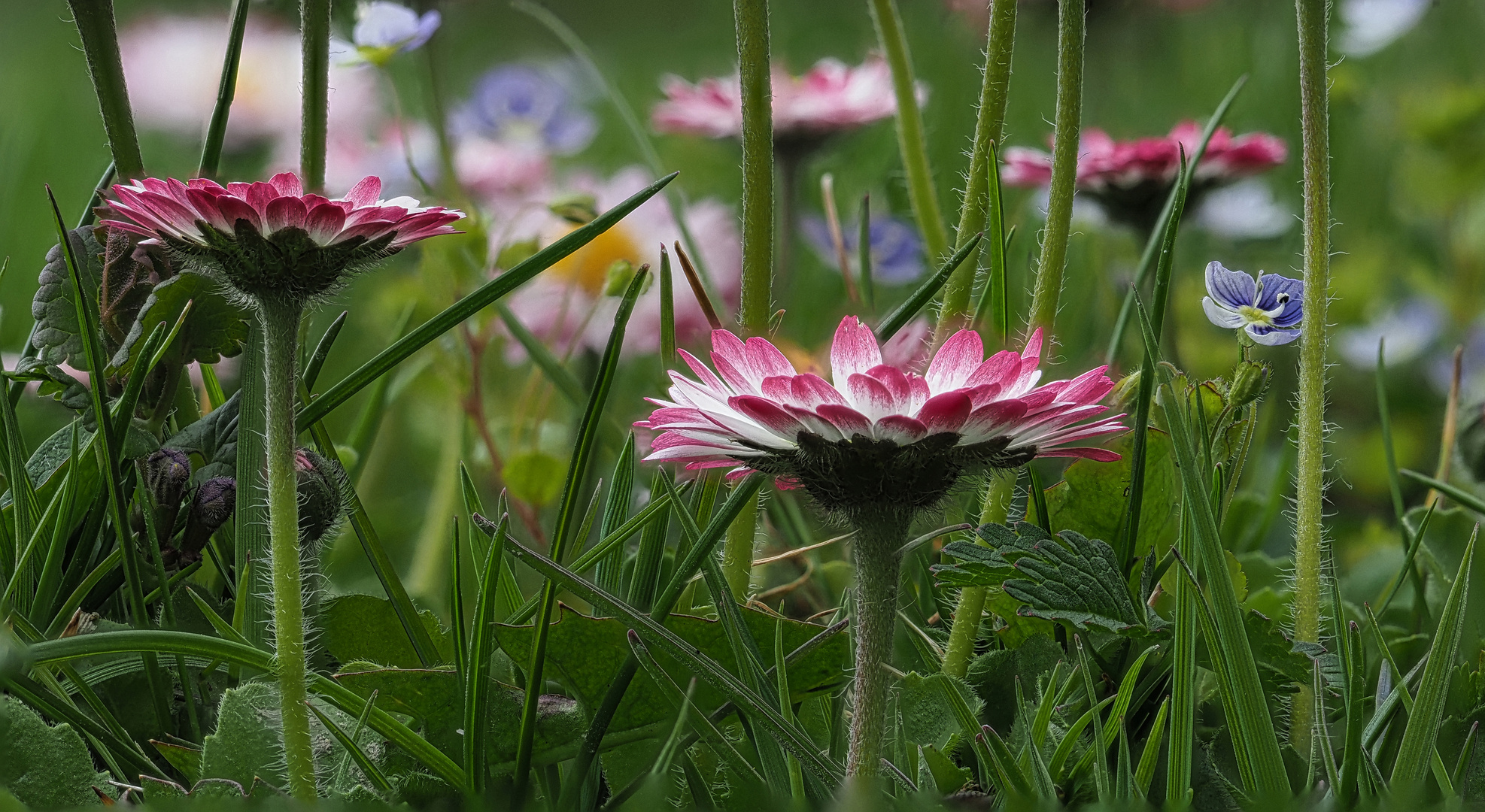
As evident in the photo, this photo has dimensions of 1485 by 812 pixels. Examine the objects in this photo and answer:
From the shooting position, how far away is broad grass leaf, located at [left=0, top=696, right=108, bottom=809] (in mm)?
422

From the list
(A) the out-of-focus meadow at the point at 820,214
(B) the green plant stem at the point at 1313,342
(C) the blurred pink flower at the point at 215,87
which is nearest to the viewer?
(B) the green plant stem at the point at 1313,342

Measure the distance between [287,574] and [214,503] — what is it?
139mm

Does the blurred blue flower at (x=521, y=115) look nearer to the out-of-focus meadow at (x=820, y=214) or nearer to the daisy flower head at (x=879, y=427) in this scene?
the out-of-focus meadow at (x=820, y=214)

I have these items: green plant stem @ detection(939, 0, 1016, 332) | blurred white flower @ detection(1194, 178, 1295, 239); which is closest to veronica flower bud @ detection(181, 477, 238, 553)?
green plant stem @ detection(939, 0, 1016, 332)

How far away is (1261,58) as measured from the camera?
225 cm

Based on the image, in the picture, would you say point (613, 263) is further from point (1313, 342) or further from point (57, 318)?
point (1313, 342)

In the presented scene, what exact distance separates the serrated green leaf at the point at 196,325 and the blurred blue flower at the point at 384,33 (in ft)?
1.05

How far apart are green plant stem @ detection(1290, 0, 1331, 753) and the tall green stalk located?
0.22 meters

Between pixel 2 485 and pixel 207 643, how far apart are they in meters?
0.26

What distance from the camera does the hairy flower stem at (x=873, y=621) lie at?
38 centimetres

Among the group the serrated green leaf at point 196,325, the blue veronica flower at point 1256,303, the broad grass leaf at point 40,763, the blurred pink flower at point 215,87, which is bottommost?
the broad grass leaf at point 40,763

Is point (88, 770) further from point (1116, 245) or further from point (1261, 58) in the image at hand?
point (1261, 58)

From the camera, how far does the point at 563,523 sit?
498 mm

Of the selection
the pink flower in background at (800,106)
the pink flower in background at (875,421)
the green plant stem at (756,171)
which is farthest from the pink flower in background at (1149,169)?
the pink flower in background at (875,421)
